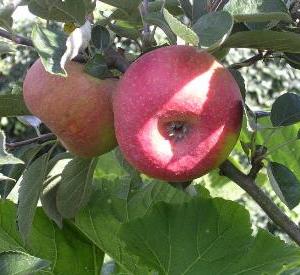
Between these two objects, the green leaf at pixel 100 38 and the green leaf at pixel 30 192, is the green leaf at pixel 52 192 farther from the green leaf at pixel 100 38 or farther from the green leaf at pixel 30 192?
the green leaf at pixel 100 38

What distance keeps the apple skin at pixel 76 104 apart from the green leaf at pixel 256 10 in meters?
0.18

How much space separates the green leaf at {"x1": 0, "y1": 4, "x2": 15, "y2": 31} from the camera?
82 centimetres

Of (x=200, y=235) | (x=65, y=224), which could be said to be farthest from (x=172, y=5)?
(x=65, y=224)

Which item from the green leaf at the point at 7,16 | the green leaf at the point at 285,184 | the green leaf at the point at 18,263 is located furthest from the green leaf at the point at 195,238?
the green leaf at the point at 7,16

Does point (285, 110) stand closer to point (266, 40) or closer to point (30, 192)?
point (266, 40)

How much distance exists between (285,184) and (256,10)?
0.25 meters

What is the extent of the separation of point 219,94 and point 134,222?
33 cm

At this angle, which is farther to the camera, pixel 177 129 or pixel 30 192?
pixel 30 192

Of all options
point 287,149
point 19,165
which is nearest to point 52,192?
point 19,165

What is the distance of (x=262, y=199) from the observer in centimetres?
83

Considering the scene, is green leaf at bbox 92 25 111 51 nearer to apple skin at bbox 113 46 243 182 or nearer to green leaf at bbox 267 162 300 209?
apple skin at bbox 113 46 243 182

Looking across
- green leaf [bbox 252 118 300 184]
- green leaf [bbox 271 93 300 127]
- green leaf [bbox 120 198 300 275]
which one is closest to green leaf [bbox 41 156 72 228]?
green leaf [bbox 120 198 300 275]

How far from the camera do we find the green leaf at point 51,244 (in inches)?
45.9

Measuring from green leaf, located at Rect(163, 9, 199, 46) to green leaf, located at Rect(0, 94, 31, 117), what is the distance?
30 cm
